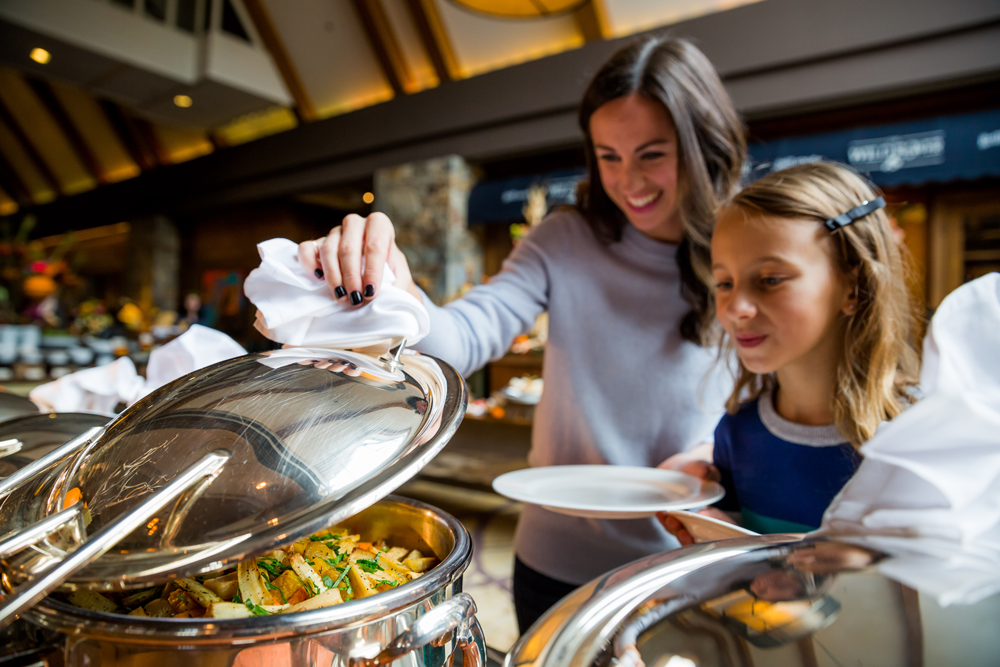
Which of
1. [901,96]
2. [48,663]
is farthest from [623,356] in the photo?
[901,96]

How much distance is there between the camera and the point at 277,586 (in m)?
0.47

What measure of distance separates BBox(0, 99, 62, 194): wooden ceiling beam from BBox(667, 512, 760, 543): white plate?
544 inches

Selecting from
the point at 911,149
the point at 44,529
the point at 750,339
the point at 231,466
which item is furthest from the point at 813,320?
the point at 911,149

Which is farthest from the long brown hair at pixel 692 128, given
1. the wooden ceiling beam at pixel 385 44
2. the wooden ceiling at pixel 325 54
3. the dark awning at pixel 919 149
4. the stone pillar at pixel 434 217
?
the wooden ceiling beam at pixel 385 44

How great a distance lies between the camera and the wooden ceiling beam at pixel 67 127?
30.8 ft

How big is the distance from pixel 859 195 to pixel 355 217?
0.81 metres

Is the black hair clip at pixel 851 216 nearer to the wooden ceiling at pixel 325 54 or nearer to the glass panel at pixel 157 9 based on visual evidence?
the wooden ceiling at pixel 325 54

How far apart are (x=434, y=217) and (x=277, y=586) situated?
5.80 metres

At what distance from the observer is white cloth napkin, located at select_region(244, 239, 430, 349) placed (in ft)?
2.06

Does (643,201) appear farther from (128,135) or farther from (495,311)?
(128,135)

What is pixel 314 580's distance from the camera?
1.52 ft

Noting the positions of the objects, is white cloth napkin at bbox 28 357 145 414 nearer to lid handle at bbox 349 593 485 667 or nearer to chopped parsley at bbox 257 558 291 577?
chopped parsley at bbox 257 558 291 577

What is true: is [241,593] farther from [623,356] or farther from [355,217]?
[623,356]

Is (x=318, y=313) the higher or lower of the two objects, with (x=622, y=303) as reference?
higher
